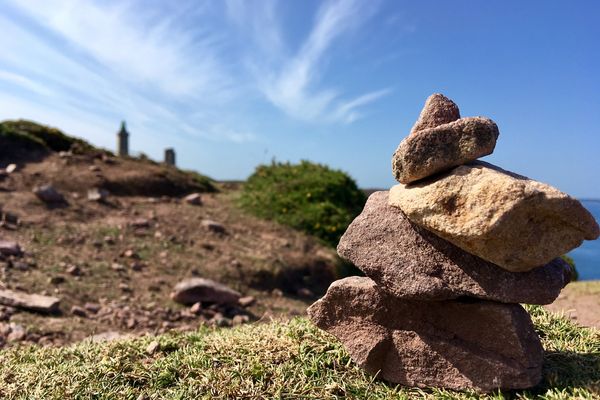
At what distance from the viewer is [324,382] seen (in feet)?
12.1

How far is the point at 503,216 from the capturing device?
9.43 ft

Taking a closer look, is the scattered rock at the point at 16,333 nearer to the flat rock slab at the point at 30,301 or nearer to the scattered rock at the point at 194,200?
the flat rock slab at the point at 30,301

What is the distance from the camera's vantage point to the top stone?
10.4ft

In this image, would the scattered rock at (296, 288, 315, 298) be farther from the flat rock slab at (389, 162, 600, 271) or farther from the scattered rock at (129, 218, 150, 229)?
the flat rock slab at (389, 162, 600, 271)

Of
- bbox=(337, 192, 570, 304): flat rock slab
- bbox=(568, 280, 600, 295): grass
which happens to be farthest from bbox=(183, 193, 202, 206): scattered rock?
bbox=(337, 192, 570, 304): flat rock slab

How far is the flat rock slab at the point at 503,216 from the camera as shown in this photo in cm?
287

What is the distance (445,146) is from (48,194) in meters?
10.5

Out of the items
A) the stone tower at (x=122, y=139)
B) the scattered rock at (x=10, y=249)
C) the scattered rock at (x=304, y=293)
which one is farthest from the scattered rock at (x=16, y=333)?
the stone tower at (x=122, y=139)

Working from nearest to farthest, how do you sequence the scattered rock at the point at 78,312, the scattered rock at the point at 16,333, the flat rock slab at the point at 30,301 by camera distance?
the scattered rock at the point at 16,333 < the flat rock slab at the point at 30,301 < the scattered rock at the point at 78,312

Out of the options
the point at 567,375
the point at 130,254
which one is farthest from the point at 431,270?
the point at 130,254

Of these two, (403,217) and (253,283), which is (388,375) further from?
(253,283)

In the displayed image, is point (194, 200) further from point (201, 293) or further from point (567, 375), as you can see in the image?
point (567, 375)

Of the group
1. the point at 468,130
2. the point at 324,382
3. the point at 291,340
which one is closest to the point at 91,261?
the point at 291,340

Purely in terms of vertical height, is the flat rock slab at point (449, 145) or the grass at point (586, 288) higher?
the flat rock slab at point (449, 145)
